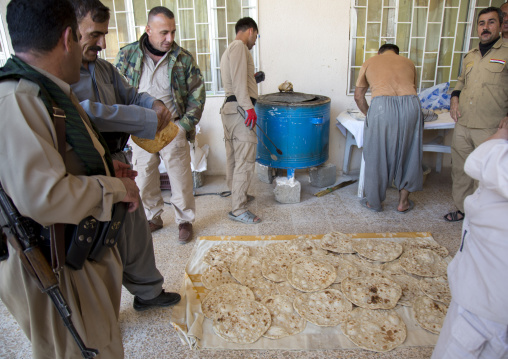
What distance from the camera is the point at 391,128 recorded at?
3.05 metres

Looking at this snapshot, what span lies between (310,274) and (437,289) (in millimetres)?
801

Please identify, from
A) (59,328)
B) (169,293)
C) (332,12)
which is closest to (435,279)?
(169,293)

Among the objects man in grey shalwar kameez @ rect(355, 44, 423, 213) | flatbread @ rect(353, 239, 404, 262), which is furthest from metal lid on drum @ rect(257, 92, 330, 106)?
flatbread @ rect(353, 239, 404, 262)

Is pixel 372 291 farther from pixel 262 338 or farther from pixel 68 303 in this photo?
pixel 68 303

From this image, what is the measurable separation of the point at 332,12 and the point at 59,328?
401cm

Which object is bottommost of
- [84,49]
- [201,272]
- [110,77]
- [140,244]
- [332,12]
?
[201,272]

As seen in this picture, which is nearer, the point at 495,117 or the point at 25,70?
the point at 25,70

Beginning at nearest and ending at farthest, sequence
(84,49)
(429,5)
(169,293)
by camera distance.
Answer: (84,49)
(169,293)
(429,5)

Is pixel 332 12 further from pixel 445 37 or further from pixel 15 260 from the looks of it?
pixel 15 260

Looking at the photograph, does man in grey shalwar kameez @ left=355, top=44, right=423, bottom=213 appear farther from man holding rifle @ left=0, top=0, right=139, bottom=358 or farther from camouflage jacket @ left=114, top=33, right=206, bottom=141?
man holding rifle @ left=0, top=0, right=139, bottom=358

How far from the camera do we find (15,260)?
1.10 metres

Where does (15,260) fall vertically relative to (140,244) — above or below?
above

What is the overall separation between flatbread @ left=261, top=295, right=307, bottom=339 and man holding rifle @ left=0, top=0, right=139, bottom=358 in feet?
2.98

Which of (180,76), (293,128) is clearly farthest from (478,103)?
(180,76)
